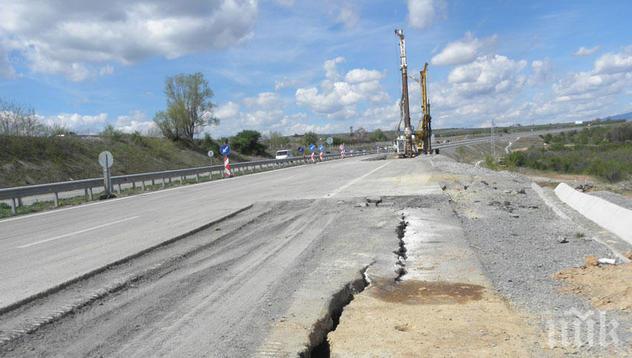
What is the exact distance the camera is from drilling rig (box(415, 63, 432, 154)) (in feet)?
166

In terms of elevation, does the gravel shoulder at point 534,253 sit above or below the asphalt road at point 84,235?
below

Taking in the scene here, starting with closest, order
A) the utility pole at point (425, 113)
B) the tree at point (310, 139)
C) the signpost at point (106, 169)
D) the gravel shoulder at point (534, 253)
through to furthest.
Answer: the gravel shoulder at point (534, 253) → the signpost at point (106, 169) → the utility pole at point (425, 113) → the tree at point (310, 139)

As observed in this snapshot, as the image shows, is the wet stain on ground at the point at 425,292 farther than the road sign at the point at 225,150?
No

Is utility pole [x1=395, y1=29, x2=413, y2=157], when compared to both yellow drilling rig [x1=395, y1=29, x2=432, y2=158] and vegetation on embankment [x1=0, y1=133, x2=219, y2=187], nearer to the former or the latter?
yellow drilling rig [x1=395, y1=29, x2=432, y2=158]

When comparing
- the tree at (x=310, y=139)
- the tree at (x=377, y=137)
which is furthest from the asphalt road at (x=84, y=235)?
the tree at (x=377, y=137)

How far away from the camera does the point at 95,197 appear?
23188 mm

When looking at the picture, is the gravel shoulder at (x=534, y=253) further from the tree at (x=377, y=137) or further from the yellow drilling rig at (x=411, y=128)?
the tree at (x=377, y=137)

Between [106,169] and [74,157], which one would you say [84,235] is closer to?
[106,169]

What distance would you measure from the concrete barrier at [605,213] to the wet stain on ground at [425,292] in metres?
4.07

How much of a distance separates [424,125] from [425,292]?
47157 millimetres

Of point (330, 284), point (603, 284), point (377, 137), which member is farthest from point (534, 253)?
point (377, 137)

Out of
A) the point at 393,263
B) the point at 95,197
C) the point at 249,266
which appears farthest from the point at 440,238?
the point at 95,197

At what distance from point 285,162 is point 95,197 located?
1194 inches

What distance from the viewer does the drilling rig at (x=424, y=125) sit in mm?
50469
